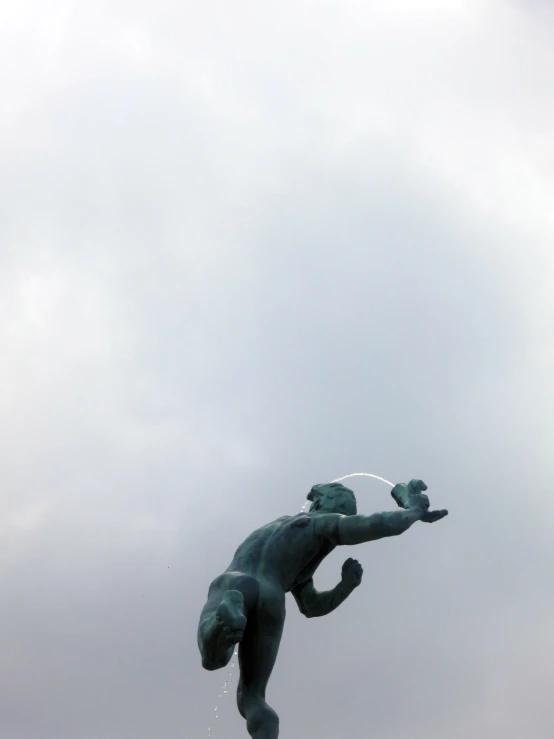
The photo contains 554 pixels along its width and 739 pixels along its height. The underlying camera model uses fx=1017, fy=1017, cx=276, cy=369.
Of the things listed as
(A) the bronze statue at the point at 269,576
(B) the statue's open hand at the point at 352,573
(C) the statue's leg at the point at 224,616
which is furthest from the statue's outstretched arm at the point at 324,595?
(C) the statue's leg at the point at 224,616

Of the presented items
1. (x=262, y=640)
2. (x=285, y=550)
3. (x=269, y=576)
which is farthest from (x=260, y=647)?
(x=285, y=550)

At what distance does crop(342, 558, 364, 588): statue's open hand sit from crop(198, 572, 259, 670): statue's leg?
1.85 m

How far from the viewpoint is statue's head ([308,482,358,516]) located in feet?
40.9

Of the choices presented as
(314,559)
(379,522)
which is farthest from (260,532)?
(379,522)

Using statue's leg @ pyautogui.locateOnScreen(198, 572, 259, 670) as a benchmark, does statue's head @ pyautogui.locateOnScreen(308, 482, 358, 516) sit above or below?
above

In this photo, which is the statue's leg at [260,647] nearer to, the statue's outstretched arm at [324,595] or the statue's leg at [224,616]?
the statue's leg at [224,616]

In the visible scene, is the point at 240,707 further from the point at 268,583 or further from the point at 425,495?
the point at 425,495

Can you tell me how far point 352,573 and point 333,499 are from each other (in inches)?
44.0

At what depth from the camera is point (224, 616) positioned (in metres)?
10.5

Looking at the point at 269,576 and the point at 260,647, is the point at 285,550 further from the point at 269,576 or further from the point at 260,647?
the point at 260,647

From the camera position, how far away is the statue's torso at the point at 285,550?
38.9ft

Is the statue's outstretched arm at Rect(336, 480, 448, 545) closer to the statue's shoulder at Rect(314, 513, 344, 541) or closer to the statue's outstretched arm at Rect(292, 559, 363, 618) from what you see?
the statue's shoulder at Rect(314, 513, 344, 541)

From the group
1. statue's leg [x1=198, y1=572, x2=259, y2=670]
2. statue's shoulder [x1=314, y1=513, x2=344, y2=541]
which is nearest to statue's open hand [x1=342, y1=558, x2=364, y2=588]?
statue's shoulder [x1=314, y1=513, x2=344, y2=541]

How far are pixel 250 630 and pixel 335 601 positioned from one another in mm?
1638
